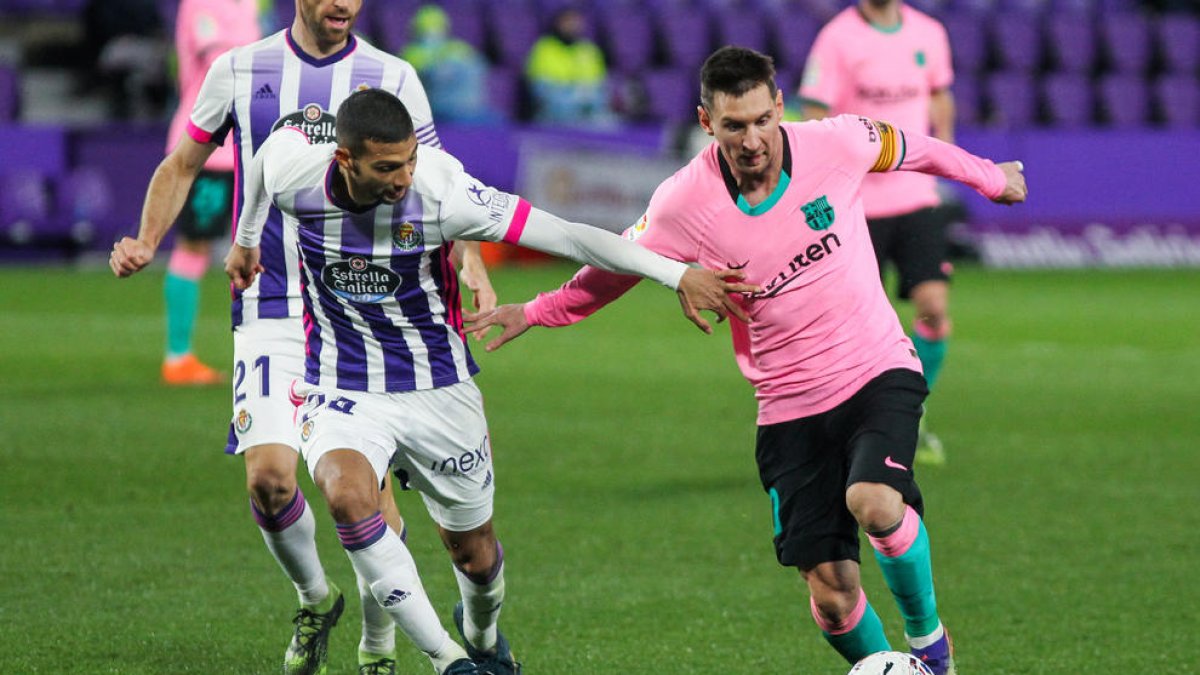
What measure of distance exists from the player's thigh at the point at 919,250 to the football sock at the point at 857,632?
12.8ft

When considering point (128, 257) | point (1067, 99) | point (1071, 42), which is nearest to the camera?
point (128, 257)

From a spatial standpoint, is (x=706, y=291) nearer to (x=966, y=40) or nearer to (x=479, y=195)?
(x=479, y=195)

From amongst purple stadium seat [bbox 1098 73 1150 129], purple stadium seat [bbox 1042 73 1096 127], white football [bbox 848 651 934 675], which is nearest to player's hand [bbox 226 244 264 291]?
white football [bbox 848 651 934 675]

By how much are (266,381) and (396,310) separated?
2.25 feet

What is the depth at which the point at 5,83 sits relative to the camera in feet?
57.8

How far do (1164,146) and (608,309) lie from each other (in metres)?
7.45

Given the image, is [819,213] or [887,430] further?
[819,213]

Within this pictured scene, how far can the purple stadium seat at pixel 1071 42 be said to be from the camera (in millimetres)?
23109

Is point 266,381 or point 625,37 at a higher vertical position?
point 266,381

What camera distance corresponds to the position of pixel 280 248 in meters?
5.75

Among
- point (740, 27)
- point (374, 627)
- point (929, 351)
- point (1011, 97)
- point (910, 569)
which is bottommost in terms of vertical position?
point (1011, 97)

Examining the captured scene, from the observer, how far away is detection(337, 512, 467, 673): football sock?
4.78 meters

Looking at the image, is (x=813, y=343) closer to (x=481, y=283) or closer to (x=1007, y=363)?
(x=481, y=283)

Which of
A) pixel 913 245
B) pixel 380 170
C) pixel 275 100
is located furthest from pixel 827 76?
pixel 380 170
